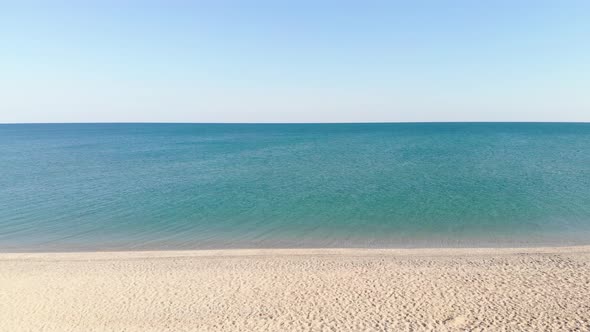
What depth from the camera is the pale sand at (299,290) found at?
35.3ft

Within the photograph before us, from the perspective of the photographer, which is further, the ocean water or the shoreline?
the ocean water

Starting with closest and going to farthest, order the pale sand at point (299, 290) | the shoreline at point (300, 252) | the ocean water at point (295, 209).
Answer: the pale sand at point (299, 290), the shoreline at point (300, 252), the ocean water at point (295, 209)

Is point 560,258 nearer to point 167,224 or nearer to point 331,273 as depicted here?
point 331,273

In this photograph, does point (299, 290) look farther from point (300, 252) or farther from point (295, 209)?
point (295, 209)

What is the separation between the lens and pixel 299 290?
41.9 feet

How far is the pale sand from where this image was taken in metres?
10.8

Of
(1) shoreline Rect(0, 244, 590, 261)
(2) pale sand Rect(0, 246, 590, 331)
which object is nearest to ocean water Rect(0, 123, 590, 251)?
(1) shoreline Rect(0, 244, 590, 261)

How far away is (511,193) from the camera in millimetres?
28984

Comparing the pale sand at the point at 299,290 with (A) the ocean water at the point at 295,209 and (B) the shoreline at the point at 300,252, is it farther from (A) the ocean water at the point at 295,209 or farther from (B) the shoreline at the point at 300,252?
(A) the ocean water at the point at 295,209

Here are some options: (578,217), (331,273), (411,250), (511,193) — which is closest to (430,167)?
(511,193)

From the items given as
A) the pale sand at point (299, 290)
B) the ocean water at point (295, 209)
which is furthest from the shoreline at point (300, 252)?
the ocean water at point (295, 209)

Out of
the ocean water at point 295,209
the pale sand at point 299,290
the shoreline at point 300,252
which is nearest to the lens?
the pale sand at point 299,290

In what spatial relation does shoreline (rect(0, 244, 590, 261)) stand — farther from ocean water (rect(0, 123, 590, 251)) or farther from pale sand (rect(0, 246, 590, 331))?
ocean water (rect(0, 123, 590, 251))

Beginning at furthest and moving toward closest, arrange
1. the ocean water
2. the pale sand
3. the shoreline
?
the ocean water → the shoreline → the pale sand
